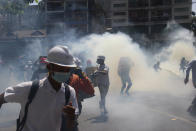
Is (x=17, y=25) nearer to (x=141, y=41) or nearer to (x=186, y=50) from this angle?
(x=141, y=41)

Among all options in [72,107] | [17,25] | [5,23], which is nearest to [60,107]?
[72,107]

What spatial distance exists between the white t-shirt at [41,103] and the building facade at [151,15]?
186ft

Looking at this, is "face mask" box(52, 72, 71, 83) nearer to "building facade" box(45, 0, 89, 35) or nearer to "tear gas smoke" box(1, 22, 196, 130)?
"tear gas smoke" box(1, 22, 196, 130)

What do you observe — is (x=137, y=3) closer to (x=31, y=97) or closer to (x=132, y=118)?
(x=132, y=118)

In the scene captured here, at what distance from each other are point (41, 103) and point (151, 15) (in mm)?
58805

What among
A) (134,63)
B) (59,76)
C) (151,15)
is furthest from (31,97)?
(151,15)

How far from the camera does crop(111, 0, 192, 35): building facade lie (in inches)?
2308

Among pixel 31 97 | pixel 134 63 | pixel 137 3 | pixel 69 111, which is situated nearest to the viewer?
pixel 69 111

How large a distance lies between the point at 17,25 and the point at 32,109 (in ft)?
218

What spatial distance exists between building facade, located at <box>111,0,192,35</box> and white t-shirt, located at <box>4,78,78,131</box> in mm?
56729

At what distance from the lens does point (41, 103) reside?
241 centimetres

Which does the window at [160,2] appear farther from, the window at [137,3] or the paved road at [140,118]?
the paved road at [140,118]

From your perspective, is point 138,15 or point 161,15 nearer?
point 161,15

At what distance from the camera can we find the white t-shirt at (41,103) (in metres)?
2.40
